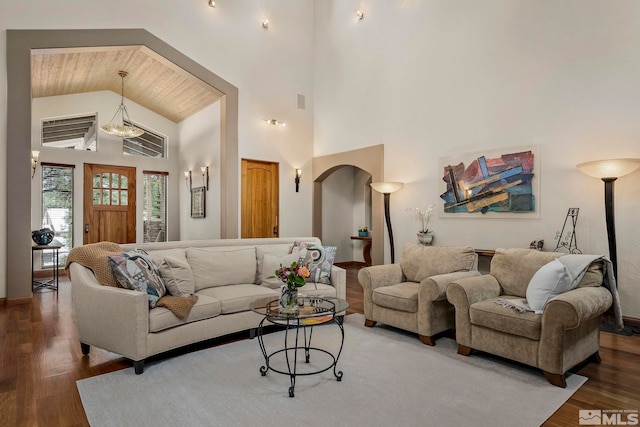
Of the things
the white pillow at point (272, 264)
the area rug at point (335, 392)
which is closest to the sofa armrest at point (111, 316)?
the area rug at point (335, 392)

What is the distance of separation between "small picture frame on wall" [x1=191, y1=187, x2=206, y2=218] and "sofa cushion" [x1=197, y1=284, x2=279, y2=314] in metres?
4.09

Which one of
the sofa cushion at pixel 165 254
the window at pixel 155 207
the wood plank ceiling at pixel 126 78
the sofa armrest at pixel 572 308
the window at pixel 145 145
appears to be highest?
the wood plank ceiling at pixel 126 78

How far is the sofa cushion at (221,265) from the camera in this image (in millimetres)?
3607

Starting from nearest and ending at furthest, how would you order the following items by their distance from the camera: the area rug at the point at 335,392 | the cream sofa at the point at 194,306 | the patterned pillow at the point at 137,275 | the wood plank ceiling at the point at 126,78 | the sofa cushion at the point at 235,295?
1. the area rug at the point at 335,392
2. the cream sofa at the point at 194,306
3. the patterned pillow at the point at 137,275
4. the sofa cushion at the point at 235,295
5. the wood plank ceiling at the point at 126,78

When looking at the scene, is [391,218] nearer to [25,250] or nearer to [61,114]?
[25,250]

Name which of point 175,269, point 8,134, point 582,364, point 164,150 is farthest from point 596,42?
point 164,150

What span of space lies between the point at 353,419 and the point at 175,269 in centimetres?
202

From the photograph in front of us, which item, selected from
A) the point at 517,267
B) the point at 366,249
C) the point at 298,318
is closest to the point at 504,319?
the point at 517,267

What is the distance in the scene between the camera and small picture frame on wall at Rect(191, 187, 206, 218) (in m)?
7.43

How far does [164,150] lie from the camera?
8.88 meters

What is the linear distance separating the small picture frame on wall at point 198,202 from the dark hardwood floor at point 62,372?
3560mm

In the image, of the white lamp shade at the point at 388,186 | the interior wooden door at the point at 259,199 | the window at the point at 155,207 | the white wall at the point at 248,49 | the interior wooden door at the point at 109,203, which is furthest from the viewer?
the window at the point at 155,207

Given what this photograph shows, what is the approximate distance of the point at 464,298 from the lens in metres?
3.02

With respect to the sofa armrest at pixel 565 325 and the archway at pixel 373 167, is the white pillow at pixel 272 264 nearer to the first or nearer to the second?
the sofa armrest at pixel 565 325
